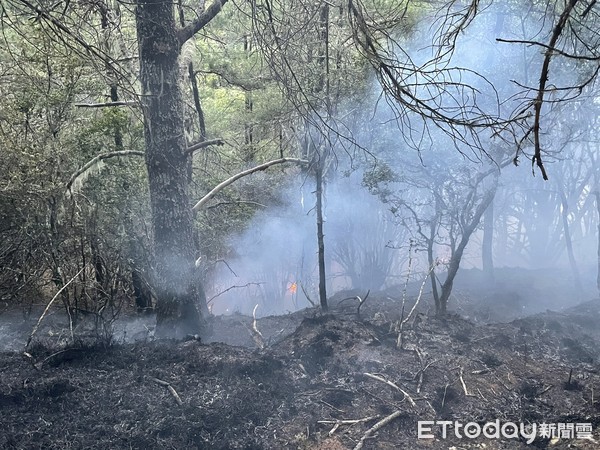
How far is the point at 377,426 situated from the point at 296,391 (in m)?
1.18

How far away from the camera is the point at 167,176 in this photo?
734cm

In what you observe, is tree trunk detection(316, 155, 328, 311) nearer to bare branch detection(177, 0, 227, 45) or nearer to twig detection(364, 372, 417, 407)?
bare branch detection(177, 0, 227, 45)

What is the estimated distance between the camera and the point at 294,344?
7.37 metres

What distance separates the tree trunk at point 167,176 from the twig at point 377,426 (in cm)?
361

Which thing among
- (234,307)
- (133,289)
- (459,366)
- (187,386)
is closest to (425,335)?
(459,366)

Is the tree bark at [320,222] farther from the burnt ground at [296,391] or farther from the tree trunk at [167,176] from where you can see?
the tree trunk at [167,176]

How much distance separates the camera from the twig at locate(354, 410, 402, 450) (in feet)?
16.3

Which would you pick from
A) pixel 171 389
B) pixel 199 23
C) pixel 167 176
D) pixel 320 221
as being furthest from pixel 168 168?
pixel 171 389

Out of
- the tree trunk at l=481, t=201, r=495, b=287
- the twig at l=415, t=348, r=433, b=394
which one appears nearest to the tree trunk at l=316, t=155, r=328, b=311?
the twig at l=415, t=348, r=433, b=394

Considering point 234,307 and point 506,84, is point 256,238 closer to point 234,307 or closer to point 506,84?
point 234,307

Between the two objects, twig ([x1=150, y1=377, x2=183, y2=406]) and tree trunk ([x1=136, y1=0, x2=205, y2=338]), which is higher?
tree trunk ([x1=136, y1=0, x2=205, y2=338])

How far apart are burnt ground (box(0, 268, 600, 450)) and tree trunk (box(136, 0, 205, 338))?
3.10 feet

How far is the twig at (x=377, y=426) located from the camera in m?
4.97

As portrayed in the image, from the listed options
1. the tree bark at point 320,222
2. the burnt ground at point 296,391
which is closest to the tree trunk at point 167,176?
the burnt ground at point 296,391
